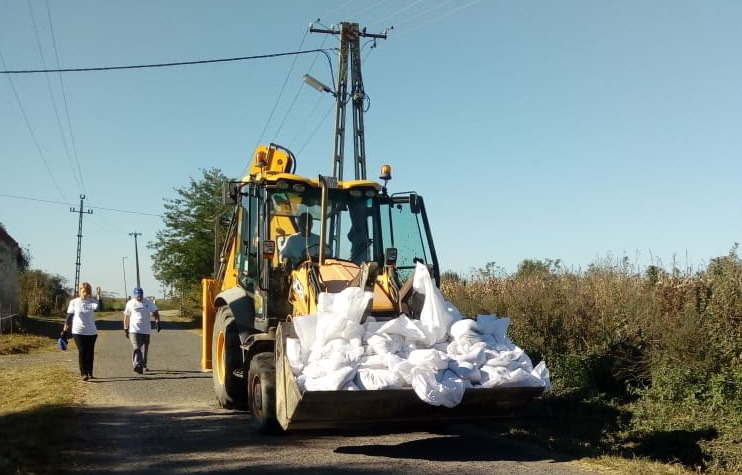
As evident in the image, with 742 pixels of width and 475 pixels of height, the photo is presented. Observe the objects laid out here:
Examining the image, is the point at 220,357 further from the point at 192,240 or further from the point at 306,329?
the point at 192,240

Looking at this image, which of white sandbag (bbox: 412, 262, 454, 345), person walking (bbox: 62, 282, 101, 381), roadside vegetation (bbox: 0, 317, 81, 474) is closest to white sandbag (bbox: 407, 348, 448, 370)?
white sandbag (bbox: 412, 262, 454, 345)

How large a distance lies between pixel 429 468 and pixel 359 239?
10.9 ft

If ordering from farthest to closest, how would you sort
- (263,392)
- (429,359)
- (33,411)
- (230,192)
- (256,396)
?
(230,192) < (33,411) < (256,396) < (263,392) < (429,359)

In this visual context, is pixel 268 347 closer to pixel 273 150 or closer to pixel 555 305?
pixel 273 150

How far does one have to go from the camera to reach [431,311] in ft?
23.3

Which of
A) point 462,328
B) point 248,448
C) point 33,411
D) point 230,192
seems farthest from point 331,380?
point 33,411

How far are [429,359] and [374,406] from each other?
633 mm

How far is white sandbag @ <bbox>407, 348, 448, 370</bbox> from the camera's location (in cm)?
641

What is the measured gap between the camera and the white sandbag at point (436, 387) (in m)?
6.16

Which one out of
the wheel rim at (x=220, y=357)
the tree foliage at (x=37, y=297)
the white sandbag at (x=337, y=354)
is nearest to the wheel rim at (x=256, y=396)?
the white sandbag at (x=337, y=354)

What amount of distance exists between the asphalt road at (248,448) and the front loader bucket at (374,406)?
0.38 meters

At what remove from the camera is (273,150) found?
10492 mm

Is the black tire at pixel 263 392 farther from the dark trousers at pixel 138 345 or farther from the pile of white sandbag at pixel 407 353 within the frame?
the dark trousers at pixel 138 345

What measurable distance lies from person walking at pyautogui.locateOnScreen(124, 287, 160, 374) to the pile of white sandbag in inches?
305
